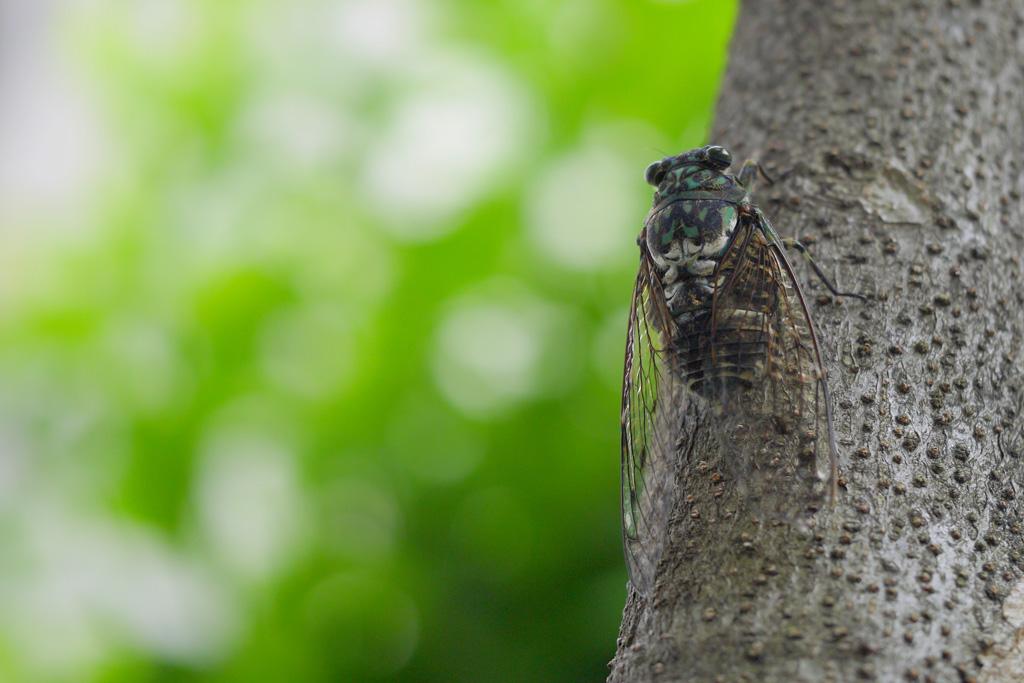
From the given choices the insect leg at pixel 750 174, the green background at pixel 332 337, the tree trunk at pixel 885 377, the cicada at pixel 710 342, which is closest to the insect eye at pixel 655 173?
the cicada at pixel 710 342

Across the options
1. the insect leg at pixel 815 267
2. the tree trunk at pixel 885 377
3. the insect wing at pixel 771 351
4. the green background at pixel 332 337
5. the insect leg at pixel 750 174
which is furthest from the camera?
the green background at pixel 332 337

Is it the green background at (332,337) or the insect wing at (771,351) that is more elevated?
the green background at (332,337)

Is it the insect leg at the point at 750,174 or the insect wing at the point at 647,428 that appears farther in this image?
the insect leg at the point at 750,174

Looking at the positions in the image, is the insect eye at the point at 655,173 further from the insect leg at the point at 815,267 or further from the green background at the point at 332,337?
the green background at the point at 332,337

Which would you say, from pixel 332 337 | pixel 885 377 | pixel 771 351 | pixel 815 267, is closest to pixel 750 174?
pixel 815 267

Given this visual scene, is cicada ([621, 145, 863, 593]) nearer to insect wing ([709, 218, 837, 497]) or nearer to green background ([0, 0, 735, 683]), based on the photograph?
insect wing ([709, 218, 837, 497])

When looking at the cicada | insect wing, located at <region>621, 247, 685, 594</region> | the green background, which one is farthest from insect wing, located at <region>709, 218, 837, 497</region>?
the green background

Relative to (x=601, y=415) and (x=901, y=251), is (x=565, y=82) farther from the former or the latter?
(x=901, y=251)

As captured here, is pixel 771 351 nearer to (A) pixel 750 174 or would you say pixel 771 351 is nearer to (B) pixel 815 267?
(B) pixel 815 267
